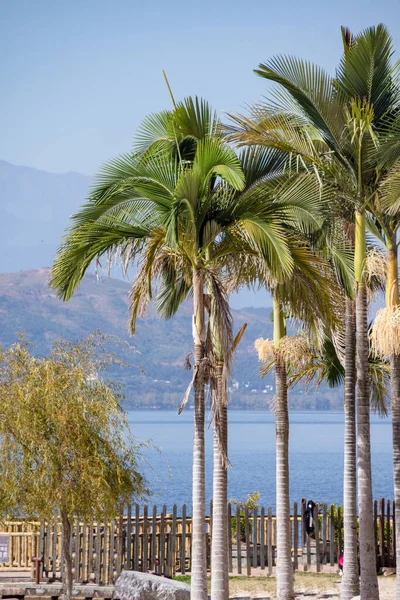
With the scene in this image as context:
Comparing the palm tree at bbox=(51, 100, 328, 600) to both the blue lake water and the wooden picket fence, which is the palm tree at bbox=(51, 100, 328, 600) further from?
the blue lake water

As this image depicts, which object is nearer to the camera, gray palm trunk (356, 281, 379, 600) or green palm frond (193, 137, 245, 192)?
green palm frond (193, 137, 245, 192)

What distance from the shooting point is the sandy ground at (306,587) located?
19.6 m

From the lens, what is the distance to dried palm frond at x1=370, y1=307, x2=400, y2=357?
15406 millimetres

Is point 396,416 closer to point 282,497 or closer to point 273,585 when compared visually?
point 282,497

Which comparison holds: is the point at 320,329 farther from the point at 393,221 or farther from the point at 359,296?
the point at 393,221

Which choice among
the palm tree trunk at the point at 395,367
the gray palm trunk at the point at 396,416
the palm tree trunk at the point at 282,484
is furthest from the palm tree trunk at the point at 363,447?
the palm tree trunk at the point at 282,484

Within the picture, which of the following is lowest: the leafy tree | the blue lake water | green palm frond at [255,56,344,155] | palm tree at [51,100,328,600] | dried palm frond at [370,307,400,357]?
the blue lake water

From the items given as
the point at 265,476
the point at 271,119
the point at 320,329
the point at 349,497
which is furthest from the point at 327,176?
the point at 265,476

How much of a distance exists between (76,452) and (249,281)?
4259mm

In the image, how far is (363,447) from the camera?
1545 cm

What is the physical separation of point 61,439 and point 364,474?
16.4 feet

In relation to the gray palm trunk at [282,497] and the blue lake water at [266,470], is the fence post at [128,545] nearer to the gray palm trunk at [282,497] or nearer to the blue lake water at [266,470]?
the gray palm trunk at [282,497]

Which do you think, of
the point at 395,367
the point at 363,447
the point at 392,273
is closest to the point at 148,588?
the point at 363,447

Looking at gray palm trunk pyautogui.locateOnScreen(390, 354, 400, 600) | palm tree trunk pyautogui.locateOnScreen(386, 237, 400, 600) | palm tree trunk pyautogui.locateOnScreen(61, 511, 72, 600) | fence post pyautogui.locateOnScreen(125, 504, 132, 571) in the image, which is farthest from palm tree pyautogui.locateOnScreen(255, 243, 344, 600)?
palm tree trunk pyautogui.locateOnScreen(61, 511, 72, 600)
